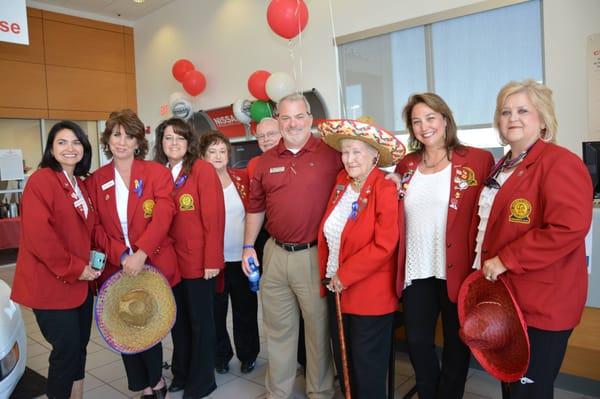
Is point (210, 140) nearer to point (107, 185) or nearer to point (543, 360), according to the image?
A: point (107, 185)

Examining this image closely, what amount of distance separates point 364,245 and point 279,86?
4.23 metres

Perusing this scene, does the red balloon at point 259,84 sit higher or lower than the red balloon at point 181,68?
lower

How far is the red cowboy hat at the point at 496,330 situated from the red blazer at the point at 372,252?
0.40 m

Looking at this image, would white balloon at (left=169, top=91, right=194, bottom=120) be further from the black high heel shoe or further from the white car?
the black high heel shoe

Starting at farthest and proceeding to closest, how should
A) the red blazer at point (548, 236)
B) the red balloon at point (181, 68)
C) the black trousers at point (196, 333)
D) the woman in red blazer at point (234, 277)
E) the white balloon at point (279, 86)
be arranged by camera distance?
the red balloon at point (181, 68) → the white balloon at point (279, 86) → the woman in red blazer at point (234, 277) → the black trousers at point (196, 333) → the red blazer at point (548, 236)

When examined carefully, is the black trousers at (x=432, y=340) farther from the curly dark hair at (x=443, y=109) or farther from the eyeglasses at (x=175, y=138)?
the eyeglasses at (x=175, y=138)

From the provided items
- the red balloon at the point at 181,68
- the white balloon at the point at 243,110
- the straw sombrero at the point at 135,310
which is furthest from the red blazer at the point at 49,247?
the red balloon at the point at 181,68

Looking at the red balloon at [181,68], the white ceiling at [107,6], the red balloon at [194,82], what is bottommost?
the red balloon at [194,82]

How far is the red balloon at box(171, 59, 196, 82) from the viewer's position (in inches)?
319

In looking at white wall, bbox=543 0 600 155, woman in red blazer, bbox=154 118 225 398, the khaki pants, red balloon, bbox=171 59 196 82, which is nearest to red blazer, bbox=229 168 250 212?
woman in red blazer, bbox=154 118 225 398

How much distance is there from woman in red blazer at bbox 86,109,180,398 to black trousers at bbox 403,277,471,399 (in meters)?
1.31

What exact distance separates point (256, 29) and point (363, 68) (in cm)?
210

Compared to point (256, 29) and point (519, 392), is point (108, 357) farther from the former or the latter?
point (256, 29)

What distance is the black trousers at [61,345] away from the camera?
7.48 feet
